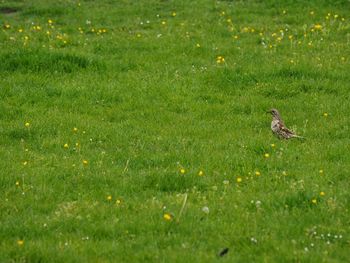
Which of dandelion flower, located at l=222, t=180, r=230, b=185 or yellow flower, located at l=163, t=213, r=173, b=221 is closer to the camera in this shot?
yellow flower, located at l=163, t=213, r=173, b=221

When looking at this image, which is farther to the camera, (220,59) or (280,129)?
(220,59)

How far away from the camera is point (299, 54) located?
15875 mm

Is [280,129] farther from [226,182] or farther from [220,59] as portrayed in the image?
[220,59]

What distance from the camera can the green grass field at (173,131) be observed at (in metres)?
8.30

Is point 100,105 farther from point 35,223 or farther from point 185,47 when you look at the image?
point 35,223

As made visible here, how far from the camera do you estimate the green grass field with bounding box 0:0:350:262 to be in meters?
8.30

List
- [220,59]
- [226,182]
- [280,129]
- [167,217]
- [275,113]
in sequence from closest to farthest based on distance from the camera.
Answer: [167,217], [226,182], [280,129], [275,113], [220,59]

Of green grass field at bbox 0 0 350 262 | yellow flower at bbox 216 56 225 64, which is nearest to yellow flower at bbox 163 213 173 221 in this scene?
green grass field at bbox 0 0 350 262

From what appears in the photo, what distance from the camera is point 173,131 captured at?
478 inches

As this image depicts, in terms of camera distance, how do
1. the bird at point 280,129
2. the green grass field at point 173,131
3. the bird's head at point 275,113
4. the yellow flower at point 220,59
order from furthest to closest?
the yellow flower at point 220,59, the bird's head at point 275,113, the bird at point 280,129, the green grass field at point 173,131

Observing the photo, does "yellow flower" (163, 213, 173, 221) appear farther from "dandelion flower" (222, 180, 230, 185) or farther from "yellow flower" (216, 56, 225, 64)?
"yellow flower" (216, 56, 225, 64)

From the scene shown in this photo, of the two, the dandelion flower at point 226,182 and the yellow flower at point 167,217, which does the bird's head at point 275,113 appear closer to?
the dandelion flower at point 226,182

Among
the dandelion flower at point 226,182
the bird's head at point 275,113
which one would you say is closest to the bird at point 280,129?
the bird's head at point 275,113

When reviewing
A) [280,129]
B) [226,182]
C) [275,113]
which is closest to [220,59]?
[275,113]
